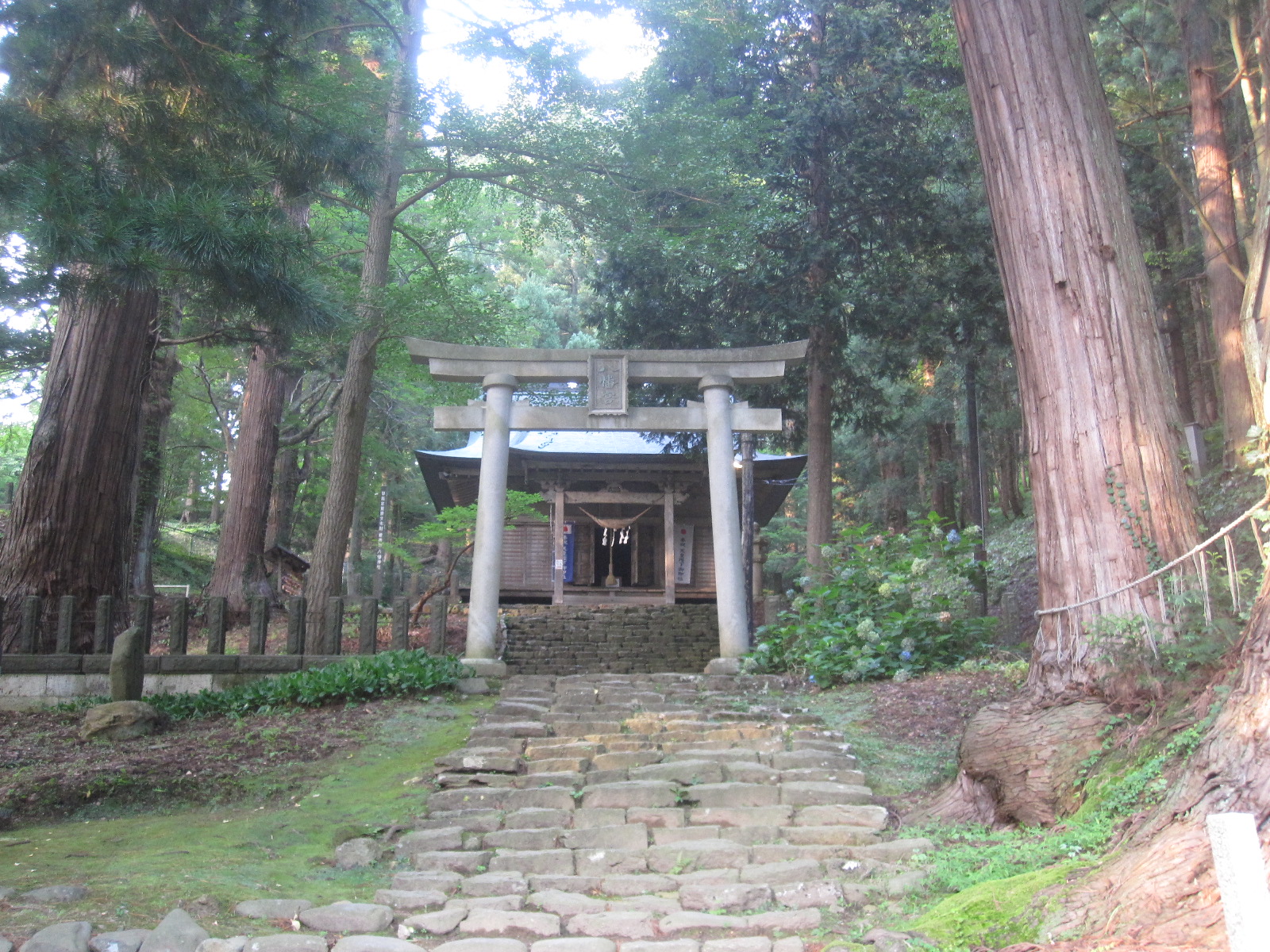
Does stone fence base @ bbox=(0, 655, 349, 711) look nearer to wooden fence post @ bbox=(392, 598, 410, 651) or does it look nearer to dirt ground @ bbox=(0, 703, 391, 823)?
dirt ground @ bbox=(0, 703, 391, 823)

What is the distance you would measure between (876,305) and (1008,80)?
861 centimetres

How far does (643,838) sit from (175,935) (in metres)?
2.36

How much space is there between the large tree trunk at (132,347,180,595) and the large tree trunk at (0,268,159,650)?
127 inches

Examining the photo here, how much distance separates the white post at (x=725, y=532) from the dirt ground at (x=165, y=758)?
12.3 ft

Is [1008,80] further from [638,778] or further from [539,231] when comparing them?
[539,231]

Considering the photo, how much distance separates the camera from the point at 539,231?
13.6 meters

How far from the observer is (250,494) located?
1462 cm

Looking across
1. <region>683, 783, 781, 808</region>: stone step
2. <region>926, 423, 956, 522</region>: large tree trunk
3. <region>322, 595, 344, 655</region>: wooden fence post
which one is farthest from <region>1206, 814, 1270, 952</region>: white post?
<region>926, 423, 956, 522</region>: large tree trunk

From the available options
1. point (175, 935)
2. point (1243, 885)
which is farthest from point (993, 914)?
point (175, 935)

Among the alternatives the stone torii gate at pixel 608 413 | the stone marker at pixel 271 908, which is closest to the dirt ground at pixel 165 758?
the stone marker at pixel 271 908

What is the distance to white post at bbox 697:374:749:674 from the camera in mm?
9766

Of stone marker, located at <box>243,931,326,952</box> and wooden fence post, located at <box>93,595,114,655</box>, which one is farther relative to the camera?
wooden fence post, located at <box>93,595,114,655</box>

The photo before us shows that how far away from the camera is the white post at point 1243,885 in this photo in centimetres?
212

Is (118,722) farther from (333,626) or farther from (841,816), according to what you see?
(841,816)
